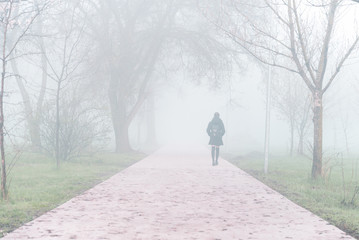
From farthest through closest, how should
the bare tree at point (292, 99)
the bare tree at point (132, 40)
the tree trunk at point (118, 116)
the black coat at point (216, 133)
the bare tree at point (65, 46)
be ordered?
the bare tree at point (292, 99) < the tree trunk at point (118, 116) < the bare tree at point (132, 40) < the black coat at point (216, 133) < the bare tree at point (65, 46)

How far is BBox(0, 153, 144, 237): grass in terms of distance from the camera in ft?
22.3

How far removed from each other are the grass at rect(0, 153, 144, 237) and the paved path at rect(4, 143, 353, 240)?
0.36 metres

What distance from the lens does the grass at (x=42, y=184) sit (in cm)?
680

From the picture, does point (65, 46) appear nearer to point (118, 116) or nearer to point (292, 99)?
point (118, 116)

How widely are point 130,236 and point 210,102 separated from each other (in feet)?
311

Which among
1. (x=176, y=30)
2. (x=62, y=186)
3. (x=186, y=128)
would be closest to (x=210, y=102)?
(x=186, y=128)

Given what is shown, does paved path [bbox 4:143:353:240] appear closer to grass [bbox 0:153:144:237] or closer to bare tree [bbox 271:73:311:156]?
grass [bbox 0:153:144:237]

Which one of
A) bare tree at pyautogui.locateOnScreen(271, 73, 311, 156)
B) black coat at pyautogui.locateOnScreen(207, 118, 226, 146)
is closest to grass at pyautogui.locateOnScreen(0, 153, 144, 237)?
black coat at pyautogui.locateOnScreen(207, 118, 226, 146)

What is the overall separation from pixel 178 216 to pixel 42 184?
492 centimetres

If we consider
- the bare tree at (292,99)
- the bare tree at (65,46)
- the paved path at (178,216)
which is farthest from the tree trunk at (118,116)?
the paved path at (178,216)

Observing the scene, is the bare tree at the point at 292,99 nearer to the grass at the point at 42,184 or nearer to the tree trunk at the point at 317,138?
the grass at the point at 42,184

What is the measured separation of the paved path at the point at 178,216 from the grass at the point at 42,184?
36 centimetres

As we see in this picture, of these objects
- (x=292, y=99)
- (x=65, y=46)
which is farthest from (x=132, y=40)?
(x=65, y=46)

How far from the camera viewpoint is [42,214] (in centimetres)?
689
